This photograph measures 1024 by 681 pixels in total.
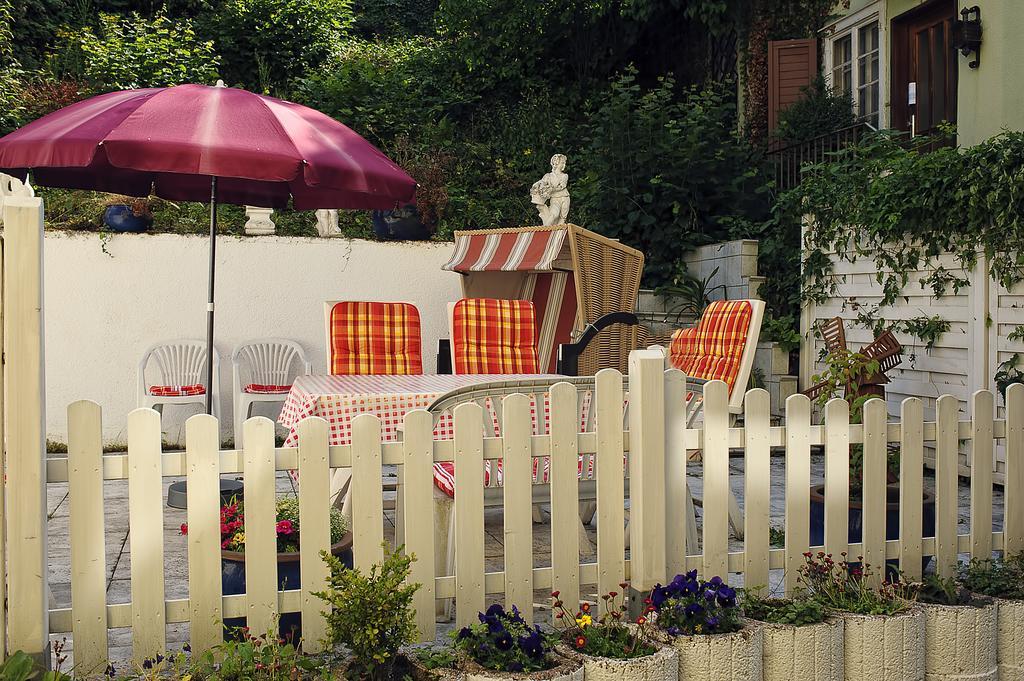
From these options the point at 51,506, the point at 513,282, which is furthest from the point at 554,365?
the point at 51,506

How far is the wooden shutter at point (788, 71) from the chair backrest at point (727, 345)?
596 centimetres

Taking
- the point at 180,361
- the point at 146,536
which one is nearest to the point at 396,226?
the point at 180,361

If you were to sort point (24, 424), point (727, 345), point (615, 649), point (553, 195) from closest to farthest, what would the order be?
1. point (24, 424)
2. point (615, 649)
3. point (727, 345)
4. point (553, 195)

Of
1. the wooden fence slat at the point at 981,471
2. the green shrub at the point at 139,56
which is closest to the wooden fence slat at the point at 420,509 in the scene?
the wooden fence slat at the point at 981,471

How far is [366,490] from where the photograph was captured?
2.55 m

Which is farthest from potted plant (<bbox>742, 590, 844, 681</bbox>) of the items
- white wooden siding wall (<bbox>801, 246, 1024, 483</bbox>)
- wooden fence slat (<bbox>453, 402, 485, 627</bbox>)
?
white wooden siding wall (<bbox>801, 246, 1024, 483</bbox>)

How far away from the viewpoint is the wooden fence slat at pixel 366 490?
2.53 meters

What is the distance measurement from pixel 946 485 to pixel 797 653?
3.03ft

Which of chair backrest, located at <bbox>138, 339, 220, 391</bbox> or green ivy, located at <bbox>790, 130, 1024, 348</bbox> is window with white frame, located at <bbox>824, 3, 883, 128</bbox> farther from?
chair backrest, located at <bbox>138, 339, 220, 391</bbox>

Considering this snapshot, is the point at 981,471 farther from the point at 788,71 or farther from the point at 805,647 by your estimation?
the point at 788,71

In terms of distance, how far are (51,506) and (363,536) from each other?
3204 mm

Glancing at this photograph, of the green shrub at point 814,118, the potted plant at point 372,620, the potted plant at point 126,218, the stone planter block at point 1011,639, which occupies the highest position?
the green shrub at point 814,118

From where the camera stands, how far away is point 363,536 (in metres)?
2.58

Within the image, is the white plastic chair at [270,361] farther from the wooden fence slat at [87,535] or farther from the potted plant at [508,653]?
the potted plant at [508,653]
